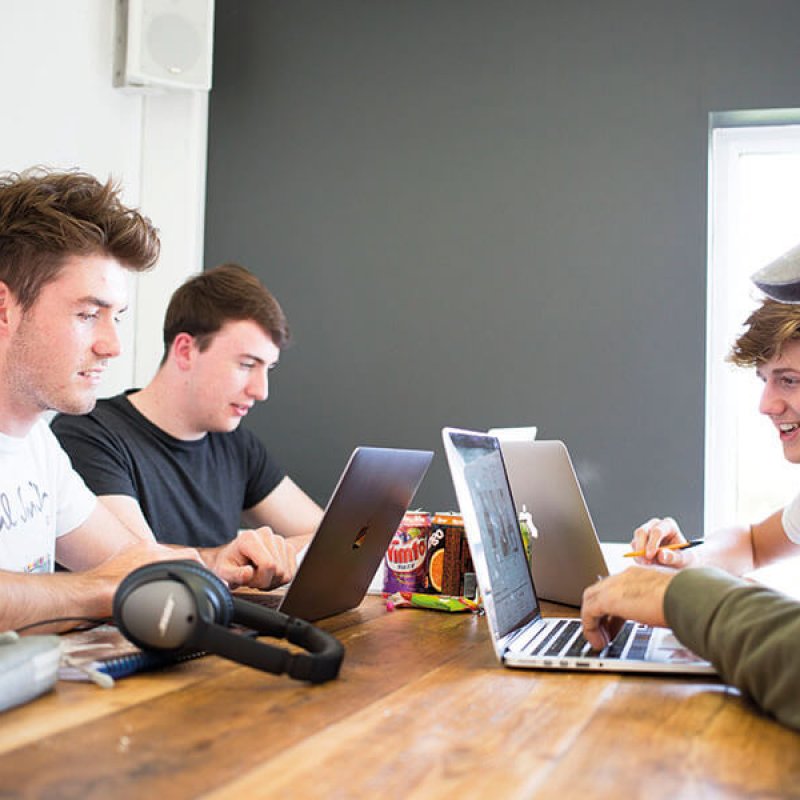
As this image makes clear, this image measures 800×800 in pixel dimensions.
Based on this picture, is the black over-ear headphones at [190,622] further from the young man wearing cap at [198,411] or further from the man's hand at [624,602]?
the young man wearing cap at [198,411]

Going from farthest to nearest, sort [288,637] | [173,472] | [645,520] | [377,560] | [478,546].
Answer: [645,520] < [173,472] < [377,560] < [478,546] < [288,637]

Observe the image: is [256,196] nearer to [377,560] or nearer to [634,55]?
[634,55]

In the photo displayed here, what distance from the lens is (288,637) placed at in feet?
4.04

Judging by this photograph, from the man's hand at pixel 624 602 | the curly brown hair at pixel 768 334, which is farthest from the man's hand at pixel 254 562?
the curly brown hair at pixel 768 334

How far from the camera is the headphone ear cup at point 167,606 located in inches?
43.5

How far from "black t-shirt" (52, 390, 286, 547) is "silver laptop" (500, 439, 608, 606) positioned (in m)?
0.92

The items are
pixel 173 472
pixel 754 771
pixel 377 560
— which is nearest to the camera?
pixel 754 771

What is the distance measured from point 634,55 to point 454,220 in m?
0.79

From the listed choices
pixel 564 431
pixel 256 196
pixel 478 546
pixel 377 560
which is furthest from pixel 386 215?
pixel 478 546

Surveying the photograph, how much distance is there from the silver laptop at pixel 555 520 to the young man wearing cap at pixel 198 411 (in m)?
0.74

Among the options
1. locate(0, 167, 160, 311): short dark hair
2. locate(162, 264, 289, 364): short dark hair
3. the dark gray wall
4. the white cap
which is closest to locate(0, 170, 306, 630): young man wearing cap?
locate(0, 167, 160, 311): short dark hair

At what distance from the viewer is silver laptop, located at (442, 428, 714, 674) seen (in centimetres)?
127

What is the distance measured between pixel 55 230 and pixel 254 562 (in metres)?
0.67

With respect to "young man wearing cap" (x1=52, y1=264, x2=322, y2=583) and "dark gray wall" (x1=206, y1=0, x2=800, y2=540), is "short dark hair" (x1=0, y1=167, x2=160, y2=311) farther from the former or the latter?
"dark gray wall" (x1=206, y1=0, x2=800, y2=540)
